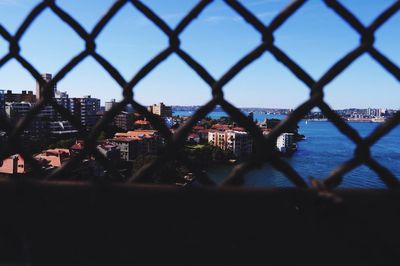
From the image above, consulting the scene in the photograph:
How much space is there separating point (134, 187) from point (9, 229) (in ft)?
0.44

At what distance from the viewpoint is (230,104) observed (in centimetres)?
43

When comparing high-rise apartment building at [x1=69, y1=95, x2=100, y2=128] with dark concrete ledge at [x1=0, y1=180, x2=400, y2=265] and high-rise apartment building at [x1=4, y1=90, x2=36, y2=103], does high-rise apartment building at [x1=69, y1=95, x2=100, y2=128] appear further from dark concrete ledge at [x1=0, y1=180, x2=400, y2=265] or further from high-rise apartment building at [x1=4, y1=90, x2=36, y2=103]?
dark concrete ledge at [x1=0, y1=180, x2=400, y2=265]

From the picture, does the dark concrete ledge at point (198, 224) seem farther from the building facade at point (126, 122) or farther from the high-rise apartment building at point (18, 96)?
the building facade at point (126, 122)

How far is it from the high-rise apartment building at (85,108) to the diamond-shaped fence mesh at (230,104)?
25.4m

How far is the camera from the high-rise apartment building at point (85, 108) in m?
26.5

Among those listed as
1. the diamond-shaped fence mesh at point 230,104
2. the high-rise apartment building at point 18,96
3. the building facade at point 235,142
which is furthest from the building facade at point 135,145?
the diamond-shaped fence mesh at point 230,104

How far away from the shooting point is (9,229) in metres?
0.38

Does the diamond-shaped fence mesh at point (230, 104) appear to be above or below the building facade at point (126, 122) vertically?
above

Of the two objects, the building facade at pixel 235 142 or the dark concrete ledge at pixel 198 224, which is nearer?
the dark concrete ledge at pixel 198 224

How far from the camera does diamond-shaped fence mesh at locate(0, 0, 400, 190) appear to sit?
383mm

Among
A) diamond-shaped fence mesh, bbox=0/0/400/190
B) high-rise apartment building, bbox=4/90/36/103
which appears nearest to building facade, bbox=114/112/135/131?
high-rise apartment building, bbox=4/90/36/103

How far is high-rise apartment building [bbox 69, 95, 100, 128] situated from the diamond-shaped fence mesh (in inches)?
1000

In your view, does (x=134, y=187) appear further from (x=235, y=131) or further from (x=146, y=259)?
(x=235, y=131)

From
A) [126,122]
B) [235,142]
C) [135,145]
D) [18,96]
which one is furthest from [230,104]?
[126,122]
